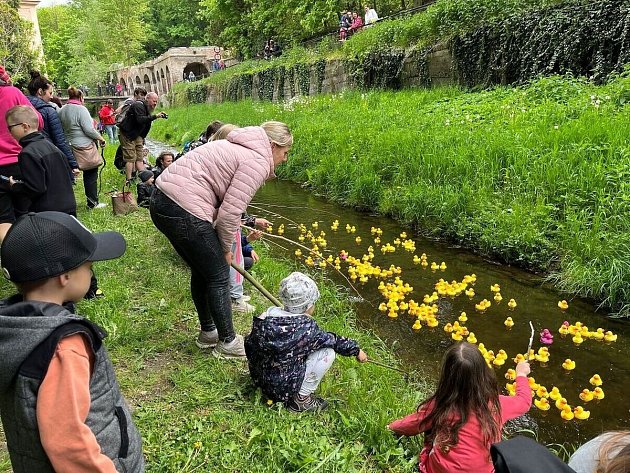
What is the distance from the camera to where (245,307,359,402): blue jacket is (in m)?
3.18

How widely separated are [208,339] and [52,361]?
2509 mm

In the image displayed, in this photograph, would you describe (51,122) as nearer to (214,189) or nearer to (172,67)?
(214,189)

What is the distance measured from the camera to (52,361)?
1613 mm

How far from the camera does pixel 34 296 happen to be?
70.0 inches

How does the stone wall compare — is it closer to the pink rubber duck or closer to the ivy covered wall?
the ivy covered wall

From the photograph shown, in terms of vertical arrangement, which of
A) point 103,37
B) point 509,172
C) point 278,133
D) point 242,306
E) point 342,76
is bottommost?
point 242,306

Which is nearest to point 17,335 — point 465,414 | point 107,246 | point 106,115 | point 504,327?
point 107,246

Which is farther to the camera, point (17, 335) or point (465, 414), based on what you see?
point (465, 414)

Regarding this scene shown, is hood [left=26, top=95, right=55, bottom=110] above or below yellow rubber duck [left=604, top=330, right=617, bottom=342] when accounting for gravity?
above

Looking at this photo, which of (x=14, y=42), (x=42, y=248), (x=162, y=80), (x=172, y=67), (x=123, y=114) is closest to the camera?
(x=42, y=248)

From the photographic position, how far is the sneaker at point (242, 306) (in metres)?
4.96

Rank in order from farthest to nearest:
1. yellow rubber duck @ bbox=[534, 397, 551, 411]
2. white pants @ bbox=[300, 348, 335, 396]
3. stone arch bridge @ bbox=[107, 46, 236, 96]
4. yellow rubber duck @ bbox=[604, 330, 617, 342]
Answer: stone arch bridge @ bbox=[107, 46, 236, 96] → yellow rubber duck @ bbox=[604, 330, 617, 342] → yellow rubber duck @ bbox=[534, 397, 551, 411] → white pants @ bbox=[300, 348, 335, 396]

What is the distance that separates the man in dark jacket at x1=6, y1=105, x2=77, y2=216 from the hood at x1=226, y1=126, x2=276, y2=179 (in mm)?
2100

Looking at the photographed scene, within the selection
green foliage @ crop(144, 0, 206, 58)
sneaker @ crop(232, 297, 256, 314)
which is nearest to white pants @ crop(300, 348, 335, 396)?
sneaker @ crop(232, 297, 256, 314)
